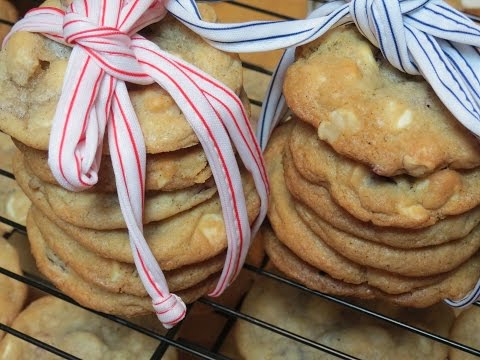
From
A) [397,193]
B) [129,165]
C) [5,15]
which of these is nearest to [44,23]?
[129,165]

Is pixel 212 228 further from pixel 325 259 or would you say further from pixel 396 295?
pixel 396 295

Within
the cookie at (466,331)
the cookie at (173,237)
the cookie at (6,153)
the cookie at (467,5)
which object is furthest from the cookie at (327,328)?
the cookie at (467,5)

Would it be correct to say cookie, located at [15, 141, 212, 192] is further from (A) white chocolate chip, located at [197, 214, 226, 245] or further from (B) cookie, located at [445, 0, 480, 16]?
(B) cookie, located at [445, 0, 480, 16]

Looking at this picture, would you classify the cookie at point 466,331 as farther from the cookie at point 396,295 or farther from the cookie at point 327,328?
the cookie at point 396,295

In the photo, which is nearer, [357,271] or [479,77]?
[479,77]

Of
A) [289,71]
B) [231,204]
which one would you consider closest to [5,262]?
[231,204]

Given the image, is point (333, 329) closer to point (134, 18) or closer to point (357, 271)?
A: point (357, 271)
